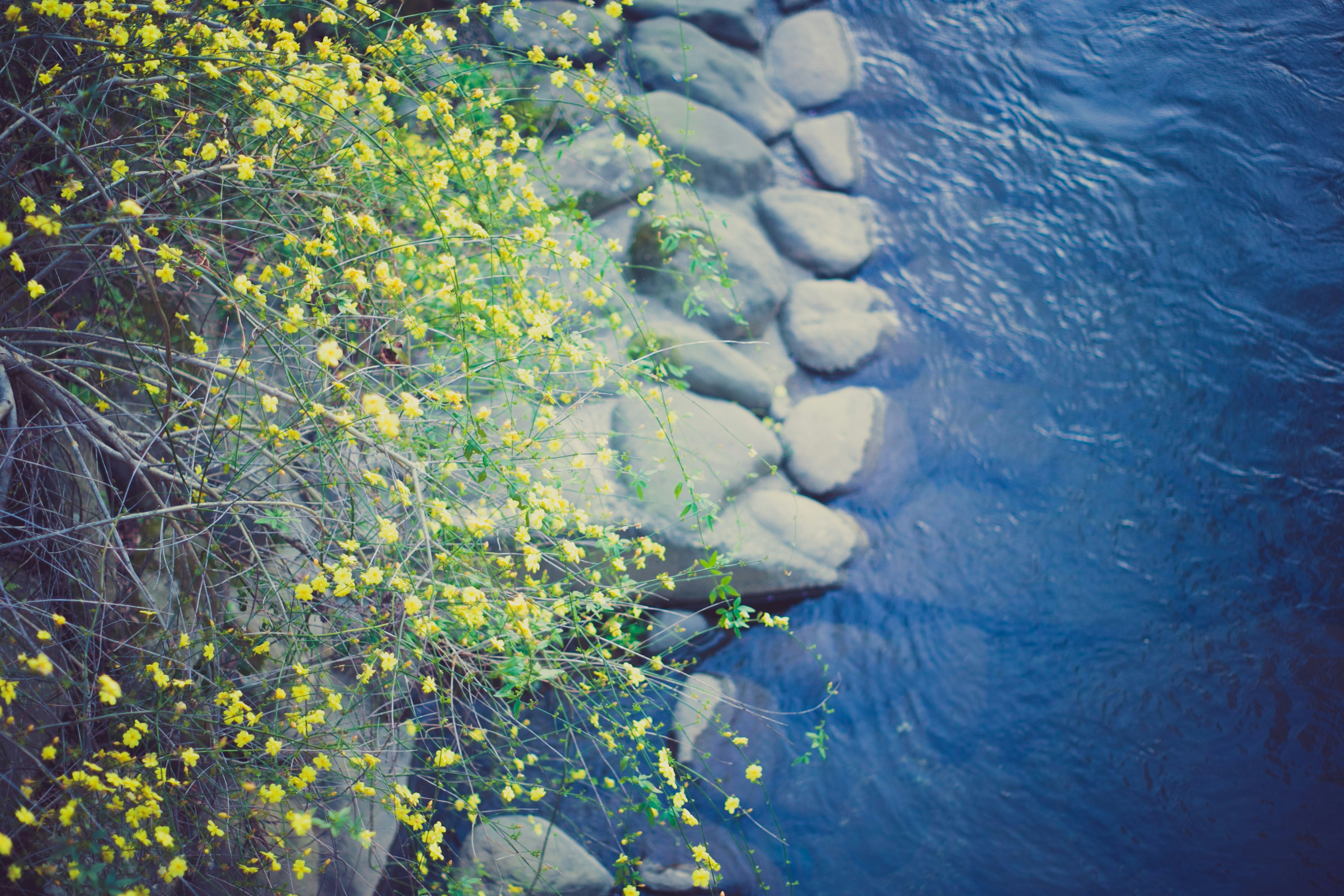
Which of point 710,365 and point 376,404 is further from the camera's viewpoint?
point 710,365

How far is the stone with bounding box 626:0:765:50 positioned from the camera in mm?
3719

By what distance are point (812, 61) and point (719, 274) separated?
1843 mm

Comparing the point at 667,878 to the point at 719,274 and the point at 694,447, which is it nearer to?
the point at 694,447

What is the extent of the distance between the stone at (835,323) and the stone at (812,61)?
1.22 metres

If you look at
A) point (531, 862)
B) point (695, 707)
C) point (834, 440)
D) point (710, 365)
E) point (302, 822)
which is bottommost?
point (531, 862)

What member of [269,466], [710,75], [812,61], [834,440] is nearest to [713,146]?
[710,75]

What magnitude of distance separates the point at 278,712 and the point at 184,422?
81 cm

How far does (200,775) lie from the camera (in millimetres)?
1408

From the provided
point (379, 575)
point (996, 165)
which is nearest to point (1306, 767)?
point (996, 165)

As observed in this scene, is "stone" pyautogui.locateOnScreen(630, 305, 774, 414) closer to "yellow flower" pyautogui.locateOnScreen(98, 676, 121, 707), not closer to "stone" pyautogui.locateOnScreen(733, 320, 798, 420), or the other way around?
"stone" pyautogui.locateOnScreen(733, 320, 798, 420)

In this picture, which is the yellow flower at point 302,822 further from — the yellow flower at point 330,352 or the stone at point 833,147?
the stone at point 833,147

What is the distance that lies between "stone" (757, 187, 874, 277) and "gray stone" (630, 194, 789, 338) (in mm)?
152

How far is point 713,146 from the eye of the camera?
346 centimetres

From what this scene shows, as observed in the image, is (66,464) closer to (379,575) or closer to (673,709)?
(379,575)
